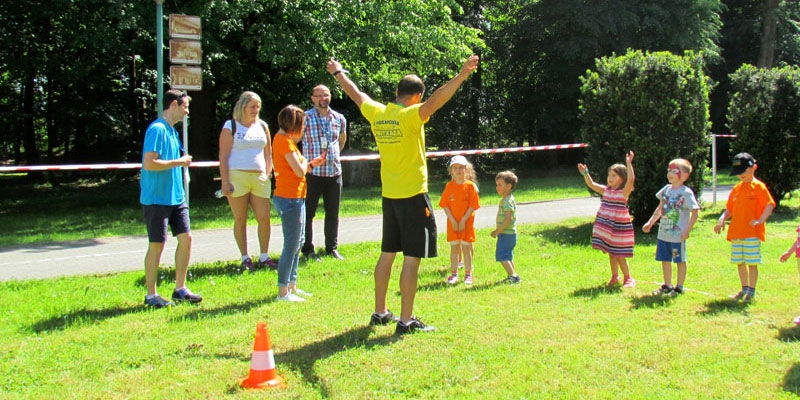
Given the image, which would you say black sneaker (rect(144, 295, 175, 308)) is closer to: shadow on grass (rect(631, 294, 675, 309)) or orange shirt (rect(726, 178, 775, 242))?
shadow on grass (rect(631, 294, 675, 309))

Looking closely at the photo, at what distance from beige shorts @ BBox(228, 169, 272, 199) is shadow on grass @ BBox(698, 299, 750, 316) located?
4522 millimetres

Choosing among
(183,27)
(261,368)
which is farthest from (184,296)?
(183,27)

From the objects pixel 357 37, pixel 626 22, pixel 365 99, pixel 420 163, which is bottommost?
pixel 420 163

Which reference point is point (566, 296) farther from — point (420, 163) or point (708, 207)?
point (708, 207)

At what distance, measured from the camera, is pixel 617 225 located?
7.14m

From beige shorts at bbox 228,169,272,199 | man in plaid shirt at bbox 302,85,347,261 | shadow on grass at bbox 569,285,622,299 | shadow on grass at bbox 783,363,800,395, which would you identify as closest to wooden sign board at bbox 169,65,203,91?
man in plaid shirt at bbox 302,85,347,261

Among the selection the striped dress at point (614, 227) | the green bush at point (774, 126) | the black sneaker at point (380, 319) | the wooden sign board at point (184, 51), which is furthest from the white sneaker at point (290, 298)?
the green bush at point (774, 126)

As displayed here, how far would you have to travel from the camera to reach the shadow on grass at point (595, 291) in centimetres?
665

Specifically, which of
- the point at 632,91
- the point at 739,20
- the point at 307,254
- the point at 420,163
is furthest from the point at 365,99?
the point at 739,20

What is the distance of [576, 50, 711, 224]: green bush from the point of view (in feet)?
35.0

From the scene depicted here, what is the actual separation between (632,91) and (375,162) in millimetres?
15851

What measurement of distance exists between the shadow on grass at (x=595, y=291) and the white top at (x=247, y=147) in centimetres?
360

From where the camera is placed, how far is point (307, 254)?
28.8ft

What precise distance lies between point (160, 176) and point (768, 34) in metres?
29.4
